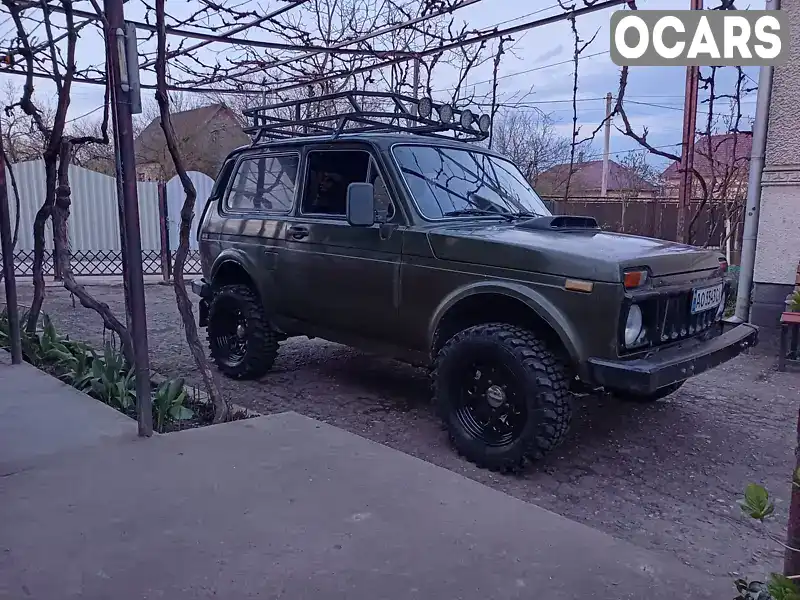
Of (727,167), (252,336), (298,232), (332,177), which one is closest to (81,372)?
(252,336)

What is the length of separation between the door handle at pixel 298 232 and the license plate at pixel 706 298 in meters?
2.75

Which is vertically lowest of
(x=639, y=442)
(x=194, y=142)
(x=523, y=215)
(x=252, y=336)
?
(x=639, y=442)

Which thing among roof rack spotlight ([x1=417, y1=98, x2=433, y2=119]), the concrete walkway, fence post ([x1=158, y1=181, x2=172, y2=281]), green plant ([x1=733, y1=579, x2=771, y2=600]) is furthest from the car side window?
fence post ([x1=158, y1=181, x2=172, y2=281])

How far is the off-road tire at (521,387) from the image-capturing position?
3.46 meters

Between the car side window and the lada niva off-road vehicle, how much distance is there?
16 millimetres

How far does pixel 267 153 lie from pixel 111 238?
34.0 feet

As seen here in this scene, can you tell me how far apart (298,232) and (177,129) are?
2314 centimetres

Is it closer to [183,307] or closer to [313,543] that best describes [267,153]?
[183,307]

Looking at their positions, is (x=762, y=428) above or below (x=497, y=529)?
below

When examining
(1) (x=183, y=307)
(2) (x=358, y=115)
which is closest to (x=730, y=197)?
(2) (x=358, y=115)

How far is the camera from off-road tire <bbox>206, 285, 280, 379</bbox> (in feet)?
17.5

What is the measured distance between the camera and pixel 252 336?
210 inches

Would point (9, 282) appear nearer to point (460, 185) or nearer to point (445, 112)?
point (460, 185)

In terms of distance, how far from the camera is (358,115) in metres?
4.75
